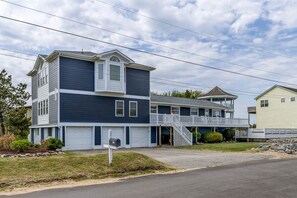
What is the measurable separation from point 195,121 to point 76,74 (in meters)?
13.7

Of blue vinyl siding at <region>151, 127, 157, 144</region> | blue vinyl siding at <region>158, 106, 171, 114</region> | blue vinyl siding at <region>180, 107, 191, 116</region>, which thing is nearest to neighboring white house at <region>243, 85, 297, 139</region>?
blue vinyl siding at <region>180, 107, 191, 116</region>

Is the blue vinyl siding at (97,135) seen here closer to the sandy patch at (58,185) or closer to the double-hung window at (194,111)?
the double-hung window at (194,111)

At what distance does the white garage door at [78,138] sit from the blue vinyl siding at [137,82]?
211 inches

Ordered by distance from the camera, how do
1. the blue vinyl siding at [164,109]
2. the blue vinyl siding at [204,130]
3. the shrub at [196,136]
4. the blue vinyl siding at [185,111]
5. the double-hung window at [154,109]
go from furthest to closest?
1. the blue vinyl siding at [185,111]
2. the blue vinyl siding at [204,130]
3. the blue vinyl siding at [164,109]
4. the double-hung window at [154,109]
5. the shrub at [196,136]

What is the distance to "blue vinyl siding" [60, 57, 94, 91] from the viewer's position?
24.2 meters

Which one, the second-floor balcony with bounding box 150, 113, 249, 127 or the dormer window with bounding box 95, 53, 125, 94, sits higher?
the dormer window with bounding box 95, 53, 125, 94

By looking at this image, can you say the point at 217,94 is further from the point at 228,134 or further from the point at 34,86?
the point at 34,86

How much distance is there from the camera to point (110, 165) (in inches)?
481

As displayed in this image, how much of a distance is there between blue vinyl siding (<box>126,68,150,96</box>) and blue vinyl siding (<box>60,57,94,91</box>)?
12.3ft

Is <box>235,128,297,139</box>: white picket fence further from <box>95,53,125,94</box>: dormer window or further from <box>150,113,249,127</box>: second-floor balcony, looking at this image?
<box>95,53,125,94</box>: dormer window

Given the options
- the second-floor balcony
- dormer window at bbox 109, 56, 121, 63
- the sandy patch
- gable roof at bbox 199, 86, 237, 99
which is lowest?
the sandy patch

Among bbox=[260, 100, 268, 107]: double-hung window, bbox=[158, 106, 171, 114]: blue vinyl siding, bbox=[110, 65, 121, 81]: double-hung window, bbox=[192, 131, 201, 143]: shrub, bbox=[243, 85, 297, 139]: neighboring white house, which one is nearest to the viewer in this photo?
bbox=[110, 65, 121, 81]: double-hung window

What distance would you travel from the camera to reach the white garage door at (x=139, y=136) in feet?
93.6

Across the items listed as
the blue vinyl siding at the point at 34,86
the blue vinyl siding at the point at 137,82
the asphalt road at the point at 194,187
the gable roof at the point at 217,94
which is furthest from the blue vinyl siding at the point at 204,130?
the asphalt road at the point at 194,187
